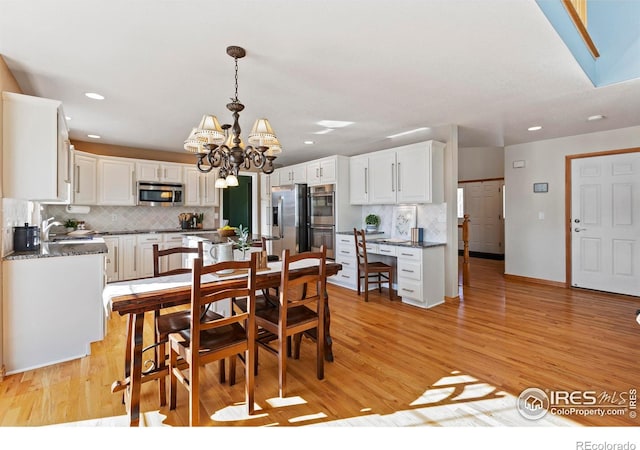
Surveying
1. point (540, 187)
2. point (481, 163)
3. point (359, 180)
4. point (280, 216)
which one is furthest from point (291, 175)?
point (481, 163)

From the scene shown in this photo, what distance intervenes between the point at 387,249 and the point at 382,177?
1.13m

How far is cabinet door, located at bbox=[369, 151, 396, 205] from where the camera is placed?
468 cm

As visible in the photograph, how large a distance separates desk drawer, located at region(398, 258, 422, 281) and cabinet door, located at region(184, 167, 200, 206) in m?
4.07

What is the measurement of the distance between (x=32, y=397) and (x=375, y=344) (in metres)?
2.61

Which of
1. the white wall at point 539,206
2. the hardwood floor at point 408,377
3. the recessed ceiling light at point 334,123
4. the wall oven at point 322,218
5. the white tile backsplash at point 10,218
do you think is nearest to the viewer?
the hardwood floor at point 408,377

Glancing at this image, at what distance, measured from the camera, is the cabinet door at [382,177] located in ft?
15.4

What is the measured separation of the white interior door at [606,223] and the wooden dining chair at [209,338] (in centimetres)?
530

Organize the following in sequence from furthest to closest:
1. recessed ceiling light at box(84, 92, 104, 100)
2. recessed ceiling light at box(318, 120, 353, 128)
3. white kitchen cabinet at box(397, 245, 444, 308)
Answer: recessed ceiling light at box(318, 120, 353, 128) < white kitchen cabinet at box(397, 245, 444, 308) < recessed ceiling light at box(84, 92, 104, 100)

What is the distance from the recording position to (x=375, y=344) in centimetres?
295

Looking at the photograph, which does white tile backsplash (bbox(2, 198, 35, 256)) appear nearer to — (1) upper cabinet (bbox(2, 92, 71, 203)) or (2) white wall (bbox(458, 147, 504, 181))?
(1) upper cabinet (bbox(2, 92, 71, 203))

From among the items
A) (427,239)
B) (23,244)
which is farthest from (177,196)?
(427,239)

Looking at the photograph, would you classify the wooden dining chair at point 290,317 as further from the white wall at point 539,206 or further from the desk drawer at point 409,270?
the white wall at point 539,206

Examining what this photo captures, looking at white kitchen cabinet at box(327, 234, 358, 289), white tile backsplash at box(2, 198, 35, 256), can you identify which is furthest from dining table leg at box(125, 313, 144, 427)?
white kitchen cabinet at box(327, 234, 358, 289)

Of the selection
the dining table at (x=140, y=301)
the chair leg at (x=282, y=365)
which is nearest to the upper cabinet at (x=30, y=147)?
the dining table at (x=140, y=301)
